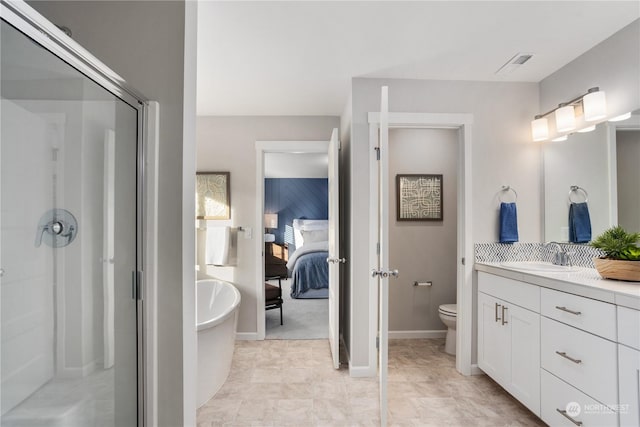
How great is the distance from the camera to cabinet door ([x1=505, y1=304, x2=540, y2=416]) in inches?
74.4

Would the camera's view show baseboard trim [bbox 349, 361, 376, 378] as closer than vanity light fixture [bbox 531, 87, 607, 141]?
No

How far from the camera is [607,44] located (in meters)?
2.02

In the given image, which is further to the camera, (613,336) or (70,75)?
(613,336)

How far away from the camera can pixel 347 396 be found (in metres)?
2.23

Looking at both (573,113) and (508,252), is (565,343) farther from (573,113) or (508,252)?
(573,113)

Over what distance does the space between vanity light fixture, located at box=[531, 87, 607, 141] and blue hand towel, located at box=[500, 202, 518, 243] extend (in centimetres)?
60

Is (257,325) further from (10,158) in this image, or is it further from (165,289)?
(10,158)

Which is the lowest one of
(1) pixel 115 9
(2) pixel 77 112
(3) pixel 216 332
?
(3) pixel 216 332

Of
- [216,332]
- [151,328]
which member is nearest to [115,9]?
[151,328]

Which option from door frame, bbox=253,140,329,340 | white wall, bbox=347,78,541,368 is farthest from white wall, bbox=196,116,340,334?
white wall, bbox=347,78,541,368

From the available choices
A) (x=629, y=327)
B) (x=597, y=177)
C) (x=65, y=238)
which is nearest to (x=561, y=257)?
(x=597, y=177)

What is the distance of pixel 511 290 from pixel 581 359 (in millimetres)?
591

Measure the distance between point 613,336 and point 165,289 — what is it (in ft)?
6.68

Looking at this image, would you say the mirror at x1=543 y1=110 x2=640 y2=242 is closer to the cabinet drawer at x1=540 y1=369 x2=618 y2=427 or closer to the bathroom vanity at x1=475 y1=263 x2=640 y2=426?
the bathroom vanity at x1=475 y1=263 x2=640 y2=426
